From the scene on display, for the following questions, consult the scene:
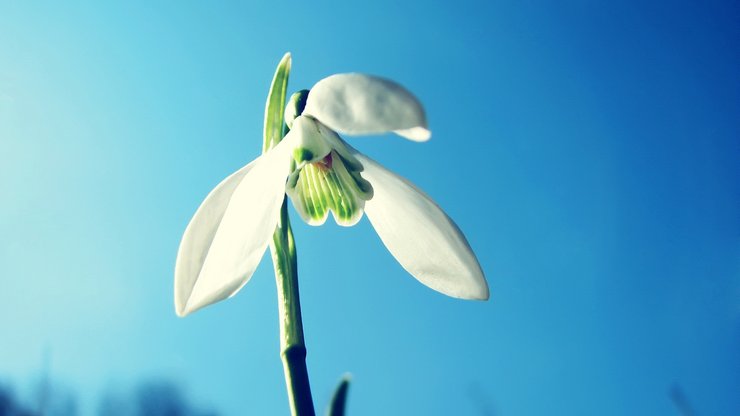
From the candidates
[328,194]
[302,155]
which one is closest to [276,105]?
[302,155]

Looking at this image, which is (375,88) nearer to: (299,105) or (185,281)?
(299,105)

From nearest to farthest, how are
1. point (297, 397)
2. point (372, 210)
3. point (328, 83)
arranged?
point (297, 397), point (328, 83), point (372, 210)

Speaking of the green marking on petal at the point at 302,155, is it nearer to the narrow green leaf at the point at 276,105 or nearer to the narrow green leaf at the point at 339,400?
the narrow green leaf at the point at 276,105

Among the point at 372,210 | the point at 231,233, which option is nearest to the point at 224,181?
the point at 231,233

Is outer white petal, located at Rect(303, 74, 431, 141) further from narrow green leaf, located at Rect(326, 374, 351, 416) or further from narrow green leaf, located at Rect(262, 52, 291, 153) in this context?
narrow green leaf, located at Rect(326, 374, 351, 416)

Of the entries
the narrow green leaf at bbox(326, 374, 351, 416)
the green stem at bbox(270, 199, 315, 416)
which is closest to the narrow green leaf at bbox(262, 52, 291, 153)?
the green stem at bbox(270, 199, 315, 416)

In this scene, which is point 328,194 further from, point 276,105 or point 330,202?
point 276,105
